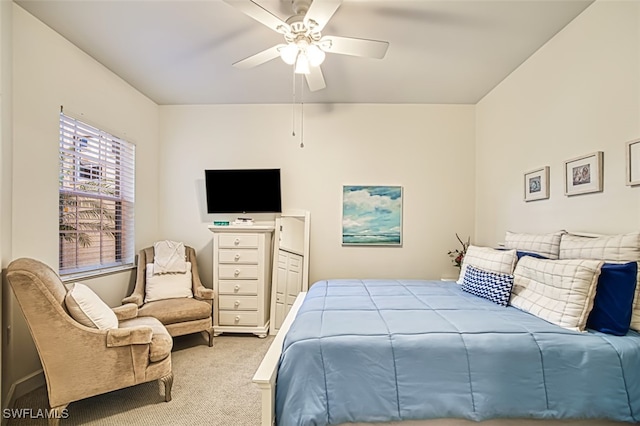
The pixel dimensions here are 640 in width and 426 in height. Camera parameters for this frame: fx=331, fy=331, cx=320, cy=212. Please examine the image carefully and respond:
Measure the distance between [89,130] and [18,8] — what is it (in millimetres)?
1000

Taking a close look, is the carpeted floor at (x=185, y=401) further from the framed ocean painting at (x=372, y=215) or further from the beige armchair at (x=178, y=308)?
the framed ocean painting at (x=372, y=215)

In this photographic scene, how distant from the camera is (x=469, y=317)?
191cm

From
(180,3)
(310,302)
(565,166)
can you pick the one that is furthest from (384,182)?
(180,3)

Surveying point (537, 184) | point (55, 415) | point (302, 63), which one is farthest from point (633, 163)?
point (55, 415)

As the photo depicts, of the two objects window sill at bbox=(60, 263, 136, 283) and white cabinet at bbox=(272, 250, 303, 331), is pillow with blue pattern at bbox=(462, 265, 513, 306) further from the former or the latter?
window sill at bbox=(60, 263, 136, 283)

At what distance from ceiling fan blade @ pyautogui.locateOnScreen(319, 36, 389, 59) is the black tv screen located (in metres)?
2.00

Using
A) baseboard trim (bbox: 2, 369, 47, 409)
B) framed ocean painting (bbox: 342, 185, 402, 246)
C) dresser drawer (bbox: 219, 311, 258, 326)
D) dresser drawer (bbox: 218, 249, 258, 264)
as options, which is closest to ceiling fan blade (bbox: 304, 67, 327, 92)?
framed ocean painting (bbox: 342, 185, 402, 246)

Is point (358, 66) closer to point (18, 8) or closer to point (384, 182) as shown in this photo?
point (384, 182)

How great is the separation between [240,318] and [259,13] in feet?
9.73

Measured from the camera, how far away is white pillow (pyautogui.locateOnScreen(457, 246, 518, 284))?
8.02 ft

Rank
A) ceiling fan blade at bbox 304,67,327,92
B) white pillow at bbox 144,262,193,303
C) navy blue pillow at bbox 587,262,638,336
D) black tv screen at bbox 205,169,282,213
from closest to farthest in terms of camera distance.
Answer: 1. navy blue pillow at bbox 587,262,638,336
2. ceiling fan blade at bbox 304,67,327,92
3. white pillow at bbox 144,262,193,303
4. black tv screen at bbox 205,169,282,213

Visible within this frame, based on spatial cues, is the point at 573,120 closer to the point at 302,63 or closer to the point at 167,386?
the point at 302,63

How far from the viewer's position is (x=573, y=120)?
8.13 feet

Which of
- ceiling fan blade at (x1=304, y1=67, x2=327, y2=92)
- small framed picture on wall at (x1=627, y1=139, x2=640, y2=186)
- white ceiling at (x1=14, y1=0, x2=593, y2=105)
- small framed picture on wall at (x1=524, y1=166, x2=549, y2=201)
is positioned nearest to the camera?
small framed picture on wall at (x1=627, y1=139, x2=640, y2=186)
